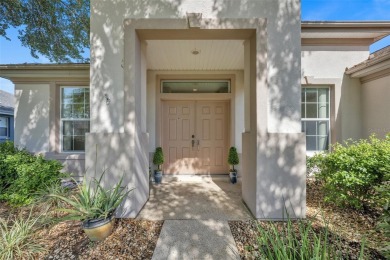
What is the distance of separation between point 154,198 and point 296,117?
3.24 metres

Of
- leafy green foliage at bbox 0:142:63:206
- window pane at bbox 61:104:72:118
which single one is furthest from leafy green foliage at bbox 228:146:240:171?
window pane at bbox 61:104:72:118

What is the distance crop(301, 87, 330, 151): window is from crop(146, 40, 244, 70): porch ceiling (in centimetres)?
214

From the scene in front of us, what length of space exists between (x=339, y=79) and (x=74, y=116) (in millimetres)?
7539

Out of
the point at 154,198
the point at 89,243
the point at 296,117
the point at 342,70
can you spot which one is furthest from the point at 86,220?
the point at 342,70

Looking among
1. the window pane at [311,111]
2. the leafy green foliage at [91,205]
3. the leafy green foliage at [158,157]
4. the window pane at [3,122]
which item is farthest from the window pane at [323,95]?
the window pane at [3,122]

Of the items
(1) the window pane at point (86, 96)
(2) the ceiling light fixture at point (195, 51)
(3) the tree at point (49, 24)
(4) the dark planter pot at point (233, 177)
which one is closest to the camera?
(2) the ceiling light fixture at point (195, 51)

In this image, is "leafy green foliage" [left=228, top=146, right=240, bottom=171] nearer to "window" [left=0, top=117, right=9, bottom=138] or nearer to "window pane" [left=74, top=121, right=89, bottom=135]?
"window pane" [left=74, top=121, right=89, bottom=135]

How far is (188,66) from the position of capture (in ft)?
17.8

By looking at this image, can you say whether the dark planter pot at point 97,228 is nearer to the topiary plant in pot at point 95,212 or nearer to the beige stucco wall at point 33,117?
the topiary plant in pot at point 95,212

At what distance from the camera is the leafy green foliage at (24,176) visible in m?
3.58

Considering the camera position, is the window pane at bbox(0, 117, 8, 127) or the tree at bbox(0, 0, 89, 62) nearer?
the tree at bbox(0, 0, 89, 62)

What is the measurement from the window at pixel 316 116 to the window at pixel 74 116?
6284 millimetres

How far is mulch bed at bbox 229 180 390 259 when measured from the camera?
239 cm

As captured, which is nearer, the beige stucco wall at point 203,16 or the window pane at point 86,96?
the beige stucco wall at point 203,16
